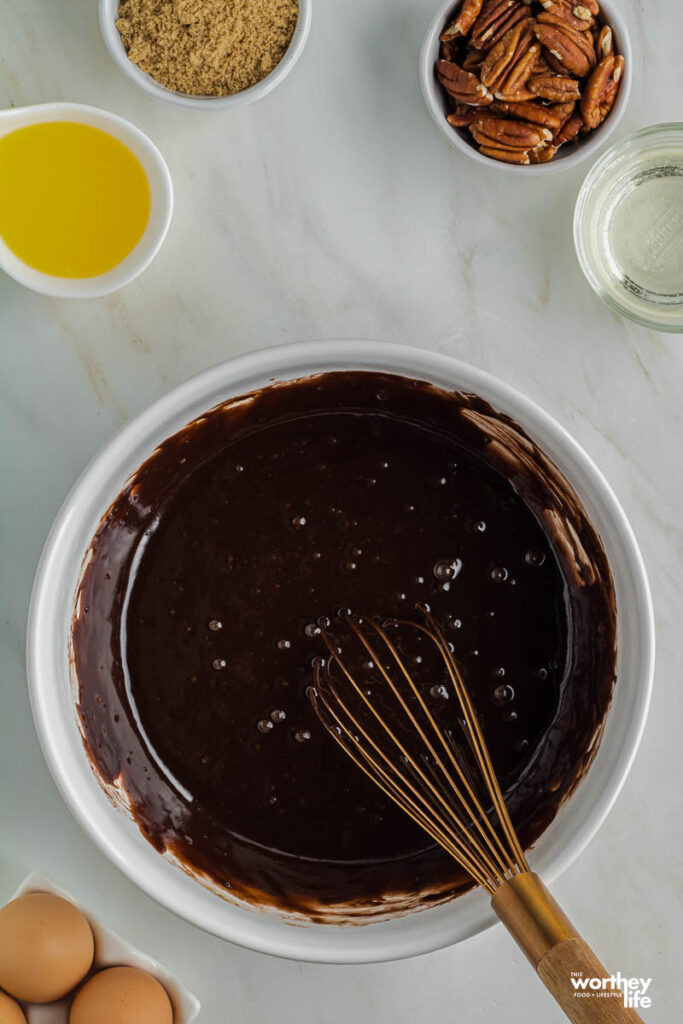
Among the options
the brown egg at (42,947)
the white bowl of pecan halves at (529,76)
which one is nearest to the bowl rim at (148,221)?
the white bowl of pecan halves at (529,76)

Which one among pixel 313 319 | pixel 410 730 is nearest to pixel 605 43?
pixel 313 319

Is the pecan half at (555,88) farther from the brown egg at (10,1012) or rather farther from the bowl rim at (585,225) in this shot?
the brown egg at (10,1012)

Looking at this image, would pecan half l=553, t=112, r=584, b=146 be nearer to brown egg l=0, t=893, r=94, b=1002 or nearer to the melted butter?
the melted butter

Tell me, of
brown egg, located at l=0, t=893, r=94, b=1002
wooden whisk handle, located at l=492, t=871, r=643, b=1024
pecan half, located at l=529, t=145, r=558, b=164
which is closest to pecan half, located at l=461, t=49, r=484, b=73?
pecan half, located at l=529, t=145, r=558, b=164

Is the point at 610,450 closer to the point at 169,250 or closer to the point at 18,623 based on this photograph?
the point at 169,250

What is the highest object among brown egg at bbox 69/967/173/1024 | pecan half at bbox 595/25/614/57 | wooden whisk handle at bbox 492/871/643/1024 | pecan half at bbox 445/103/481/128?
pecan half at bbox 445/103/481/128

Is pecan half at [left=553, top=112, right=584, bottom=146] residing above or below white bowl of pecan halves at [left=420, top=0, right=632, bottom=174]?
below

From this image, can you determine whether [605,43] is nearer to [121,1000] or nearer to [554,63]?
[554,63]
